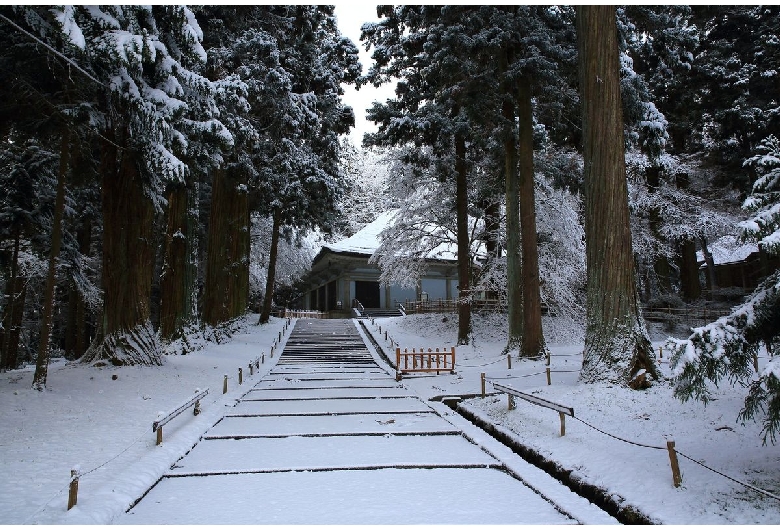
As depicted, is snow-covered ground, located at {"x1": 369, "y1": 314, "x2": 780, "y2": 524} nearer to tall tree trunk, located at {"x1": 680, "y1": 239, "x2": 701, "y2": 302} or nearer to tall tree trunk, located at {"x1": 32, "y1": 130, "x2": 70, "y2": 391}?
tall tree trunk, located at {"x1": 32, "y1": 130, "x2": 70, "y2": 391}

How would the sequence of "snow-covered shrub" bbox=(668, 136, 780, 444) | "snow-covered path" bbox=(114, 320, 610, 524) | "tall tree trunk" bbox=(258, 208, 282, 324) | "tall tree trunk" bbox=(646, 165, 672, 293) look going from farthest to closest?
"tall tree trunk" bbox=(646, 165, 672, 293)
"tall tree trunk" bbox=(258, 208, 282, 324)
"snow-covered path" bbox=(114, 320, 610, 524)
"snow-covered shrub" bbox=(668, 136, 780, 444)

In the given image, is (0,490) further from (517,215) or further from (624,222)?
(517,215)

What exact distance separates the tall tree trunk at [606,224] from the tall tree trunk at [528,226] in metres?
4.28

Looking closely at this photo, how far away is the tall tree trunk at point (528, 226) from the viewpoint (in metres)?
13.1

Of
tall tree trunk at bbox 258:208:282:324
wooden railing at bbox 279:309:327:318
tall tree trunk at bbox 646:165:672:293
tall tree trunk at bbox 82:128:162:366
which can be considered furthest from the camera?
wooden railing at bbox 279:309:327:318

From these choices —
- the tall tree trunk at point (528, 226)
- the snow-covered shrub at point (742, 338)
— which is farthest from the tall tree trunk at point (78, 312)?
the snow-covered shrub at point (742, 338)

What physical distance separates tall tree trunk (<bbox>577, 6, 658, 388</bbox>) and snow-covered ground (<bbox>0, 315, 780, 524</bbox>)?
0.59m

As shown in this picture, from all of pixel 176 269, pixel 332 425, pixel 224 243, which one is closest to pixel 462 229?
pixel 224 243

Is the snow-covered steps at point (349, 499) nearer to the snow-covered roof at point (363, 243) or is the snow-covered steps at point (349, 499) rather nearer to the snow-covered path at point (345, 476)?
the snow-covered path at point (345, 476)

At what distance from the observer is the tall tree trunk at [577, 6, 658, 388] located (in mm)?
7840

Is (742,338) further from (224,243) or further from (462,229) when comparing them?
(224,243)

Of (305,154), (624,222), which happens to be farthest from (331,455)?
(305,154)

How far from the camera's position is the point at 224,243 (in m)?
18.5

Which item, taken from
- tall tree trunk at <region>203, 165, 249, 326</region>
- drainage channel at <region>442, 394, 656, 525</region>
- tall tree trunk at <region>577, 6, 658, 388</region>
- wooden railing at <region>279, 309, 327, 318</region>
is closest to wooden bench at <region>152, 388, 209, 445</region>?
drainage channel at <region>442, 394, 656, 525</region>
